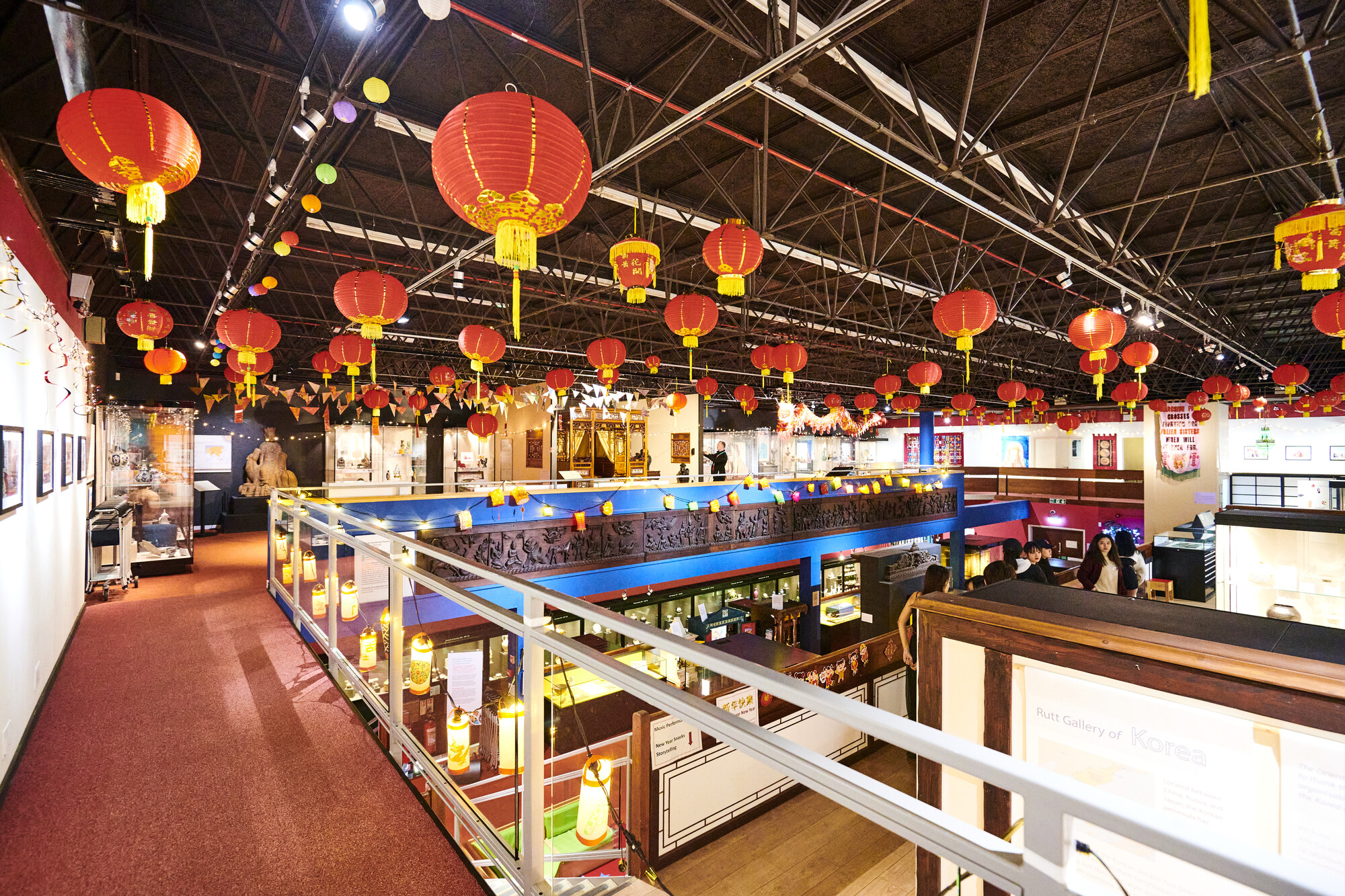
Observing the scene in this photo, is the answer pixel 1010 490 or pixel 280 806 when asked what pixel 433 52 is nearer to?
pixel 280 806

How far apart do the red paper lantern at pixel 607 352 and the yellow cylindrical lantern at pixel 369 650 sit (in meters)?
4.25

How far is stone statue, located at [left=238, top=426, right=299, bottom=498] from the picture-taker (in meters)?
15.2

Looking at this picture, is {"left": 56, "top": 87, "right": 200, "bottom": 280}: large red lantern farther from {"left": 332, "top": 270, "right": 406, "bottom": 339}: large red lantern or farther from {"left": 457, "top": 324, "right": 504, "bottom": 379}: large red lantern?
{"left": 457, "top": 324, "right": 504, "bottom": 379}: large red lantern

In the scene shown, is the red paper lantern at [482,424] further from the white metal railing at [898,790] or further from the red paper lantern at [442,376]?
the white metal railing at [898,790]

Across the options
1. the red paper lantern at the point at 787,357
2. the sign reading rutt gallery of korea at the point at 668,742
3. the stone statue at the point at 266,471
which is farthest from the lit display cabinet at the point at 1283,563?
the stone statue at the point at 266,471

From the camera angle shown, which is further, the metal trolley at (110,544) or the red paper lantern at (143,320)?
the metal trolley at (110,544)

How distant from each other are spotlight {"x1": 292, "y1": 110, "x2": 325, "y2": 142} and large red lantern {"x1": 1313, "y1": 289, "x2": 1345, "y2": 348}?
308 inches

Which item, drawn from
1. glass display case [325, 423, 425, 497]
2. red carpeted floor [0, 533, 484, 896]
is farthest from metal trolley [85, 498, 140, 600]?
glass display case [325, 423, 425, 497]

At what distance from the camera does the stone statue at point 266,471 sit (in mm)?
15195

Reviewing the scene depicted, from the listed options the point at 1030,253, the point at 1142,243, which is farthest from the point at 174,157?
the point at 1142,243

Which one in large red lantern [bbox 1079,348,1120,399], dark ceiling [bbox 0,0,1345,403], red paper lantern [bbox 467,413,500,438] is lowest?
red paper lantern [bbox 467,413,500,438]

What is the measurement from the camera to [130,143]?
8.09 feet

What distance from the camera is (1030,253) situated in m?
8.82

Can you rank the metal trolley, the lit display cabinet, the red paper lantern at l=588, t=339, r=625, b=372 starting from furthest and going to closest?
the red paper lantern at l=588, t=339, r=625, b=372 < the metal trolley < the lit display cabinet
